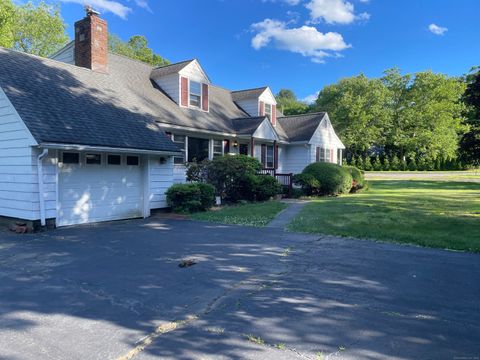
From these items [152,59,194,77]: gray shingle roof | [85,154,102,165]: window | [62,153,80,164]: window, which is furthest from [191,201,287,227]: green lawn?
[152,59,194,77]: gray shingle roof

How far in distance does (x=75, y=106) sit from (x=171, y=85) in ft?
23.0

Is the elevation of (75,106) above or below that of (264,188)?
above

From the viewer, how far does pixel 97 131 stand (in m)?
11.0

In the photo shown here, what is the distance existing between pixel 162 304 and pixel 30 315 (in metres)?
1.49

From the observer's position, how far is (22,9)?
1342 inches

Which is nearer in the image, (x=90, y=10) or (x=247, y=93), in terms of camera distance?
(x=90, y=10)

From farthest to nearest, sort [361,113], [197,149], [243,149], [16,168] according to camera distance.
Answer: [361,113], [243,149], [197,149], [16,168]

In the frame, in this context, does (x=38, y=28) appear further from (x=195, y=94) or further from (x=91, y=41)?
(x=195, y=94)

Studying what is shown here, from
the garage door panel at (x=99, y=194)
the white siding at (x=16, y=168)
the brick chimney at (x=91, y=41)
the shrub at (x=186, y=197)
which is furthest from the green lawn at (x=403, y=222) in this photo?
the brick chimney at (x=91, y=41)

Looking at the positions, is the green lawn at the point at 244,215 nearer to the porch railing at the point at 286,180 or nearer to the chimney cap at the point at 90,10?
the porch railing at the point at 286,180

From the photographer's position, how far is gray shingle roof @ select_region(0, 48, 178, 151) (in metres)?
9.93

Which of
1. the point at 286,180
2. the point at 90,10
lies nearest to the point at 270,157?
the point at 286,180

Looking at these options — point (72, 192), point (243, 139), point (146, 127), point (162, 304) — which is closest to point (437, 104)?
point (243, 139)

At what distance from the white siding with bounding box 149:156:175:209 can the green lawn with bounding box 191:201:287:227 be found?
156cm
